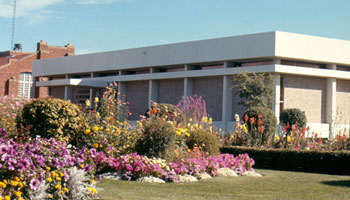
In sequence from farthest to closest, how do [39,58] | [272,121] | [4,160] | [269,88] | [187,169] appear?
[39,58], [269,88], [272,121], [187,169], [4,160]

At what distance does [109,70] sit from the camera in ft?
124

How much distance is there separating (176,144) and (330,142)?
6.95m

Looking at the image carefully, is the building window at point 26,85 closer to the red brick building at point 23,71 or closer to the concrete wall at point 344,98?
the red brick building at point 23,71

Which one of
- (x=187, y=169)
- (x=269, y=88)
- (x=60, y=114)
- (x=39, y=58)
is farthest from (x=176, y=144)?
(x=39, y=58)

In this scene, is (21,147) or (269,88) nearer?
(21,147)

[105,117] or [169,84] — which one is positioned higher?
[169,84]

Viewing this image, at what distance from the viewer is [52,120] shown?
12250 mm

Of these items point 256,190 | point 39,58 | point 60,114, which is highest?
point 39,58

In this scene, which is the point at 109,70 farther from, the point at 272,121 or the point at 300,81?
the point at 272,121

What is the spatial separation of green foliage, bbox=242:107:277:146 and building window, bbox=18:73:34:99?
107ft

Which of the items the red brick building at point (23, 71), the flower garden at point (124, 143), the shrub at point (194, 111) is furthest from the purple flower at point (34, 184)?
the red brick building at point (23, 71)

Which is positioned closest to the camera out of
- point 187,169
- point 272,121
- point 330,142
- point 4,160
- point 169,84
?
point 4,160

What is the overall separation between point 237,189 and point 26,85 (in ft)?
135

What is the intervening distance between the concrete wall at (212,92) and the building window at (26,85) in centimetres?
2174
